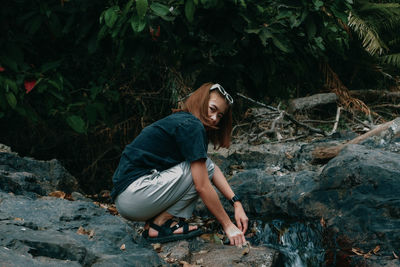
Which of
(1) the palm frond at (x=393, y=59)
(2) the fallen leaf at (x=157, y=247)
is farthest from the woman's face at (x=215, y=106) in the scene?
(1) the palm frond at (x=393, y=59)

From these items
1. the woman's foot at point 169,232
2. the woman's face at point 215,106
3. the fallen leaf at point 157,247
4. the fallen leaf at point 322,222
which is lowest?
the fallen leaf at point 322,222

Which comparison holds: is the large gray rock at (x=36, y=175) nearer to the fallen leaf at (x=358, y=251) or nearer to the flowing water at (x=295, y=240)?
the flowing water at (x=295, y=240)

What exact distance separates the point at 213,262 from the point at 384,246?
107 cm

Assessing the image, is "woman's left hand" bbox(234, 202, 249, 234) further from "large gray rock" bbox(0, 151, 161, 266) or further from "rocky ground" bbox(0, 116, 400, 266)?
"large gray rock" bbox(0, 151, 161, 266)

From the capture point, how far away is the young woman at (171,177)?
8.23 ft

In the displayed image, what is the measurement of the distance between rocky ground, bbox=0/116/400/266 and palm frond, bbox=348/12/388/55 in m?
5.98

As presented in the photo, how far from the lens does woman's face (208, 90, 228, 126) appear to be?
2660 mm

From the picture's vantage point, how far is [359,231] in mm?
2803

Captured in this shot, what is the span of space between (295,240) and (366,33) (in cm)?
710

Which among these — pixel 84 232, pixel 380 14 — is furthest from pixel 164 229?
pixel 380 14

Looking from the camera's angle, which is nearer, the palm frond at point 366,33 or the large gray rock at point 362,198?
the large gray rock at point 362,198

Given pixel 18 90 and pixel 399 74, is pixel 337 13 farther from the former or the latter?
pixel 399 74

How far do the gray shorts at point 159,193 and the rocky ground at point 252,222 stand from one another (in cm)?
12

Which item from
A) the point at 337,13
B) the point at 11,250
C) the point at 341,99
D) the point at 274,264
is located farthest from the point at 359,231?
the point at 341,99
